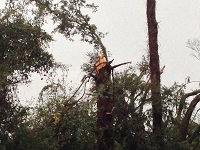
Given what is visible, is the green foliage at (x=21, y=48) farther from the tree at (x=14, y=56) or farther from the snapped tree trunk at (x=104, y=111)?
the snapped tree trunk at (x=104, y=111)

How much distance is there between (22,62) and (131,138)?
4456 mm

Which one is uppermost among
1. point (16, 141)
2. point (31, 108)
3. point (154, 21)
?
point (154, 21)

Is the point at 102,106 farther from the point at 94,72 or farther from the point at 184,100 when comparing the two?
the point at 184,100

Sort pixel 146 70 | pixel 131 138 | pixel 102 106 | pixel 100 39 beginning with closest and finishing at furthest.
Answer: pixel 102 106 → pixel 131 138 → pixel 146 70 → pixel 100 39

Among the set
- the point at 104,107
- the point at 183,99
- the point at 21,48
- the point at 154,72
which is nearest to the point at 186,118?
the point at 183,99

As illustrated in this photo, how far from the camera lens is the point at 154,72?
16.5 metres

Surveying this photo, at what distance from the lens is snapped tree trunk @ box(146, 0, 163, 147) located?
50.3ft

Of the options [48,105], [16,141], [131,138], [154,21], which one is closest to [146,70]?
[154,21]

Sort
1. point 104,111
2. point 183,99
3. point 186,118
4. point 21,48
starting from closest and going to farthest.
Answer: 1. point 104,111
2. point 21,48
3. point 183,99
4. point 186,118

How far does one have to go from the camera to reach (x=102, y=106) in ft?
39.0

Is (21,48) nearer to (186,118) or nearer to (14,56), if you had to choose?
(14,56)

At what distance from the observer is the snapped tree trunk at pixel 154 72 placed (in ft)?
50.3

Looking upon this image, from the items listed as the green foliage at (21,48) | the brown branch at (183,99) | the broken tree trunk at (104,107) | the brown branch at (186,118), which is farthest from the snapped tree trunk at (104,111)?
the brown branch at (186,118)

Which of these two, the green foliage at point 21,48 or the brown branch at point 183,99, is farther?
the brown branch at point 183,99
